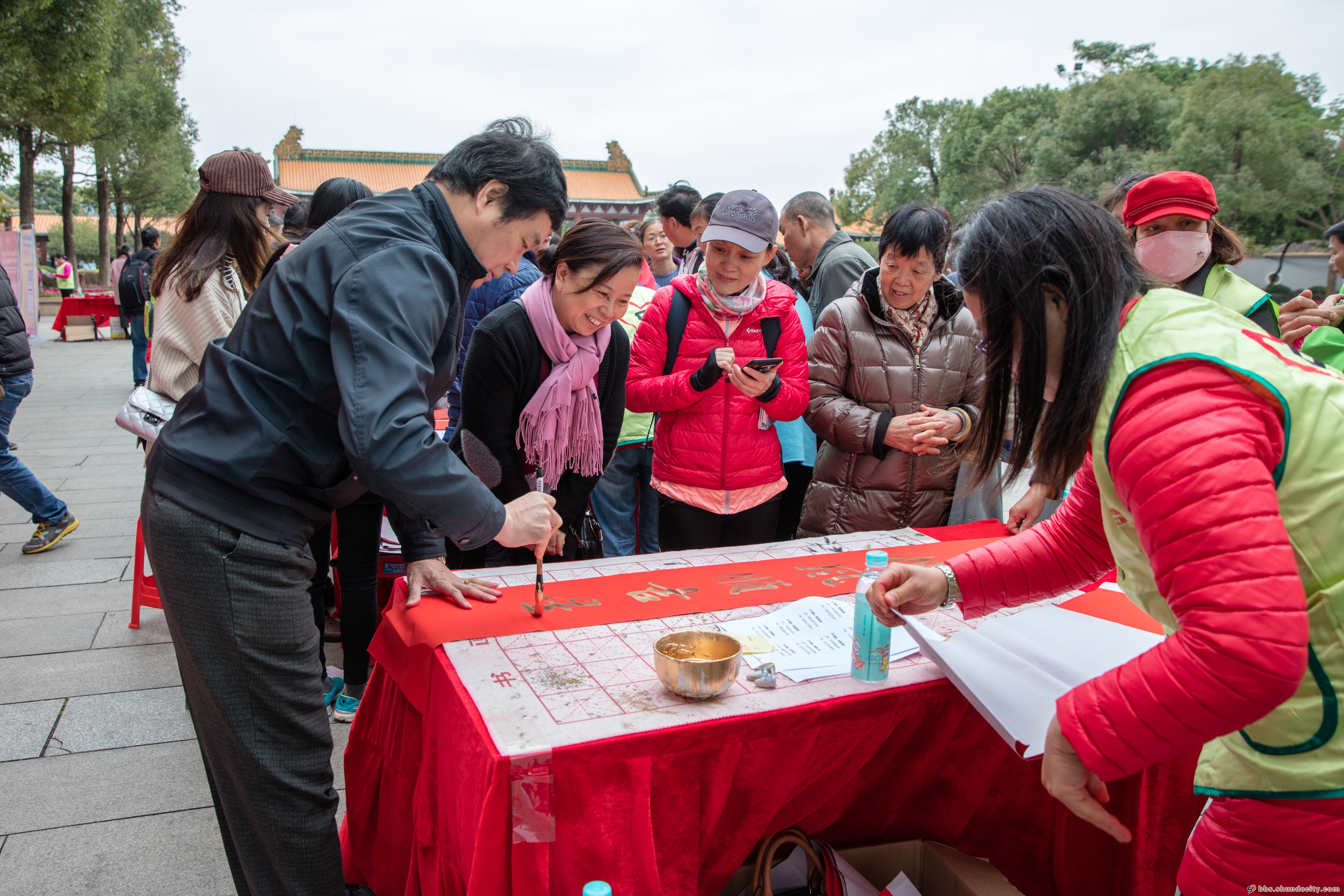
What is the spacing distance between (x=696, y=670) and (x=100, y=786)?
188cm

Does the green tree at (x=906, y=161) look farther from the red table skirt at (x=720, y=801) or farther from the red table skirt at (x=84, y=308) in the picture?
the red table skirt at (x=720, y=801)

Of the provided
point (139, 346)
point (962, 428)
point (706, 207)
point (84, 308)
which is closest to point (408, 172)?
point (84, 308)

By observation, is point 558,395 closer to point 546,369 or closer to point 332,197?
point 546,369

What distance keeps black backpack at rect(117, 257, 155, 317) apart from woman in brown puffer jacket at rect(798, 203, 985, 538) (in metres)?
7.49

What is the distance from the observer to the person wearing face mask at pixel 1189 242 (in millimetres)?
2467

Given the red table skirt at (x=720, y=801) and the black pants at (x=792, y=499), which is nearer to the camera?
the red table skirt at (x=720, y=801)

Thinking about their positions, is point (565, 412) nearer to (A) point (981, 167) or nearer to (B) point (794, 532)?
(B) point (794, 532)

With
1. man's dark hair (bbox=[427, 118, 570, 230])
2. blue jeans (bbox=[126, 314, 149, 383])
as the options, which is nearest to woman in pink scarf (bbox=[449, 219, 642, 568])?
man's dark hair (bbox=[427, 118, 570, 230])

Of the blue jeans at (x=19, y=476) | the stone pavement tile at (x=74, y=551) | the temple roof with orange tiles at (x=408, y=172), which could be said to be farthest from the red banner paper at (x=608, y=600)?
the temple roof with orange tiles at (x=408, y=172)

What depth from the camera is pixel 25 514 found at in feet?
15.4

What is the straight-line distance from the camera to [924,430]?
2.41 meters

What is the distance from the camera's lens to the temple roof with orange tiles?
1010 inches

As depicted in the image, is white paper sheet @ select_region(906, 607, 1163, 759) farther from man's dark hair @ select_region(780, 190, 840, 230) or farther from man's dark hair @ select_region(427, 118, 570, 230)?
man's dark hair @ select_region(780, 190, 840, 230)

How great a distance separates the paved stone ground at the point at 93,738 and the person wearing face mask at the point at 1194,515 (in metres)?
1.89
